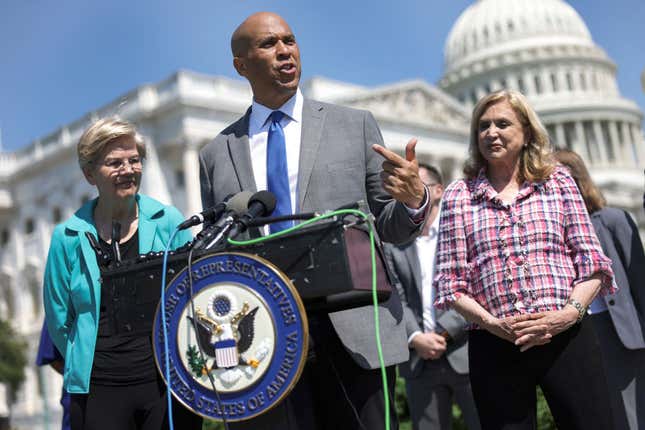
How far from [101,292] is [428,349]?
2691 mm

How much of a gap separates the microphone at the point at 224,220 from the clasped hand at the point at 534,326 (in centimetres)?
130

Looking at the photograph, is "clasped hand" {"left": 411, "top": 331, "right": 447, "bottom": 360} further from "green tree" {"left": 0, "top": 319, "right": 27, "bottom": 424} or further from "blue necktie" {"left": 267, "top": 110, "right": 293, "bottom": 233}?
"green tree" {"left": 0, "top": 319, "right": 27, "bottom": 424}

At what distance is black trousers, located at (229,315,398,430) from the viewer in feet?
10.5

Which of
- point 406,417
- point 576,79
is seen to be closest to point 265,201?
point 406,417

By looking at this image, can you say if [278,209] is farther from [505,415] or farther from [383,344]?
[505,415]

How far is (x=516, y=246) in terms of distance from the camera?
12.6 feet

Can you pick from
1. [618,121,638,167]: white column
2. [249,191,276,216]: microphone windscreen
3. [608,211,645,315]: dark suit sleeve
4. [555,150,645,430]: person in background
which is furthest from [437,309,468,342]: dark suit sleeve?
[618,121,638,167]: white column

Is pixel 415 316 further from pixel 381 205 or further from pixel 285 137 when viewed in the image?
pixel 285 137

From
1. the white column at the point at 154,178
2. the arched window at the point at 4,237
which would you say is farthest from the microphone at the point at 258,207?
the arched window at the point at 4,237

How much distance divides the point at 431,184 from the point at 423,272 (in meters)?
0.73

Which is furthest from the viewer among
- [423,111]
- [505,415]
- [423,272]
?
[423,111]

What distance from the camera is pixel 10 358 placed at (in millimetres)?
→ 37594

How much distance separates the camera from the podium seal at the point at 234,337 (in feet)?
8.43

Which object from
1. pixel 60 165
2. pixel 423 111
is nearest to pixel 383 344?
pixel 60 165
